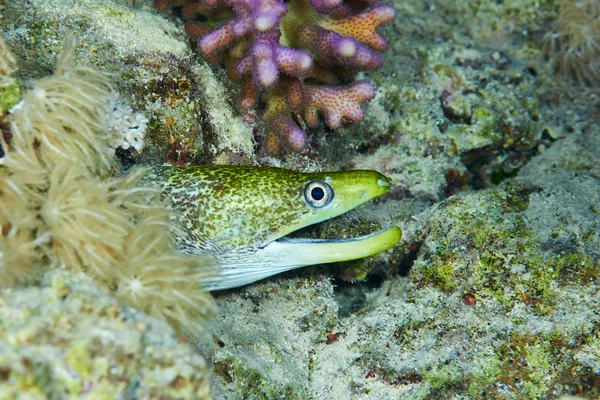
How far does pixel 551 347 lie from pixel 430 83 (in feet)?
8.70

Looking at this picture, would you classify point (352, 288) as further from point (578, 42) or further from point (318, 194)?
point (578, 42)

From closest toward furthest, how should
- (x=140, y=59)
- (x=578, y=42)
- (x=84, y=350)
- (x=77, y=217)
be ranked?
1. (x=84, y=350)
2. (x=77, y=217)
3. (x=140, y=59)
4. (x=578, y=42)

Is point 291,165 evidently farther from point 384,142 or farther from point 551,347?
point 551,347

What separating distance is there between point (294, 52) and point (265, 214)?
3.60 ft

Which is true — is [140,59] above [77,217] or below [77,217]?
above

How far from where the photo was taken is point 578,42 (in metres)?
4.59

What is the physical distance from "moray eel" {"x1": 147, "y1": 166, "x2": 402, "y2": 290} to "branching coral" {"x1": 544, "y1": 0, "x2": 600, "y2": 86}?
334 centimetres

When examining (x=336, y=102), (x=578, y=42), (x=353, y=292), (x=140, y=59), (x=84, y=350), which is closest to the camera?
(x=84, y=350)

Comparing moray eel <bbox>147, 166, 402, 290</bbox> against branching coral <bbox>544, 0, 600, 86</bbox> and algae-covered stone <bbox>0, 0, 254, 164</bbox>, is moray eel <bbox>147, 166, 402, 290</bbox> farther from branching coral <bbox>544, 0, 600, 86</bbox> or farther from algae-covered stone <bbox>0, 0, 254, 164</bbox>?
branching coral <bbox>544, 0, 600, 86</bbox>

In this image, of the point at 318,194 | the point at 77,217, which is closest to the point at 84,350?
the point at 77,217

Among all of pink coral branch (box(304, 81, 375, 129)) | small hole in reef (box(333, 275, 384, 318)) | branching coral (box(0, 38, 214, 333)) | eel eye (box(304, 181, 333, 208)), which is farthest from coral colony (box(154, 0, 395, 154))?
small hole in reef (box(333, 275, 384, 318))

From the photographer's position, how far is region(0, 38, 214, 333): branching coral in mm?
1729

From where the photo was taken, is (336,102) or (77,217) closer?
(77,217)

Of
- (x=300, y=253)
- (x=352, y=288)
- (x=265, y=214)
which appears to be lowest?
(x=352, y=288)
